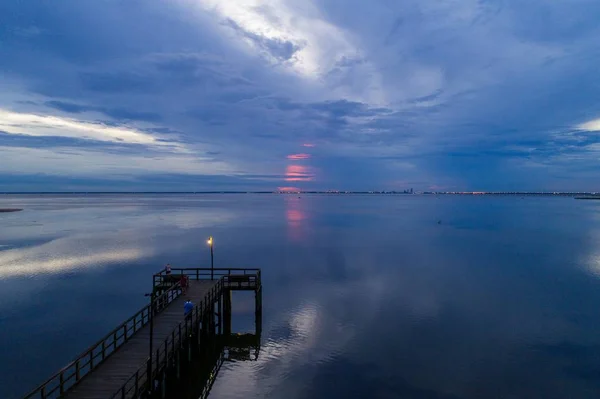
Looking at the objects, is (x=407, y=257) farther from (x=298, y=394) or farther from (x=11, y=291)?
(x=11, y=291)

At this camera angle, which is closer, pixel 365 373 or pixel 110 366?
pixel 110 366

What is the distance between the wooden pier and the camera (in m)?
14.6

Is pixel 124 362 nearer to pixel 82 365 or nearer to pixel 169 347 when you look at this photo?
pixel 169 347

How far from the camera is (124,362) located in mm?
16672

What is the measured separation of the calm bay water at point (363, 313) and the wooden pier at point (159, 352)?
5.78ft

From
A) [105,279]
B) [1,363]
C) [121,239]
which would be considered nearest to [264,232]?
[121,239]

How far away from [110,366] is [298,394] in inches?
350

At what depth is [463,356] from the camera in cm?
2317

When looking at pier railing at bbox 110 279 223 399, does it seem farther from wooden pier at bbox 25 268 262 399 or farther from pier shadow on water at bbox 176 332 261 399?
pier shadow on water at bbox 176 332 261 399

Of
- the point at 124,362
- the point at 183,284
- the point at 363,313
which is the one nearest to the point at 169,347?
the point at 124,362

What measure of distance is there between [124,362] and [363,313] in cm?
1927

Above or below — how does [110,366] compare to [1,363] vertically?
above

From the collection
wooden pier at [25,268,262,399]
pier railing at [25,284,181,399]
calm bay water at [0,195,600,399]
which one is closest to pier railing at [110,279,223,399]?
wooden pier at [25,268,262,399]

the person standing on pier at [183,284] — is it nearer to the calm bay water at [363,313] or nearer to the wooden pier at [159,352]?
the wooden pier at [159,352]
